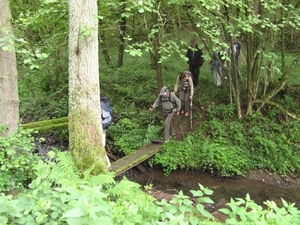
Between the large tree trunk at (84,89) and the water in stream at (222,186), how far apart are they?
11.7ft

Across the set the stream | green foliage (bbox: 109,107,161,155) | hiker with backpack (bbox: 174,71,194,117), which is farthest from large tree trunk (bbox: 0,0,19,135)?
hiker with backpack (bbox: 174,71,194,117)

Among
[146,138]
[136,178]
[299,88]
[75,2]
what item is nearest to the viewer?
[75,2]

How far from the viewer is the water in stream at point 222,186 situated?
8641 mm

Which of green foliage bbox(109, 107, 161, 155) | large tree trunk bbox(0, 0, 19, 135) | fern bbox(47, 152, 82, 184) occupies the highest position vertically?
large tree trunk bbox(0, 0, 19, 135)

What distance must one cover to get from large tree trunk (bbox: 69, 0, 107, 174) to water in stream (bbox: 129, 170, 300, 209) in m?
3.55

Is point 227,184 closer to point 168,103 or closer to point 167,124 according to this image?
point 167,124

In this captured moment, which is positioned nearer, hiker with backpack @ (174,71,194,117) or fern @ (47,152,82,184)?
fern @ (47,152,82,184)

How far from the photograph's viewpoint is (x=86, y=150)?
19.2ft

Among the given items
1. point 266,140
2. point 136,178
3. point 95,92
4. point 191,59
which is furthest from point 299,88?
point 95,92

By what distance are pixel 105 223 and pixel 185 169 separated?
7.83 metres

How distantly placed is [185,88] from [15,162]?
6.81 m

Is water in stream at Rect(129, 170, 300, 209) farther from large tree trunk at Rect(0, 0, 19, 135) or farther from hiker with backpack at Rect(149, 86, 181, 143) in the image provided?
large tree trunk at Rect(0, 0, 19, 135)

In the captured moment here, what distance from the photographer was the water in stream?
340 inches

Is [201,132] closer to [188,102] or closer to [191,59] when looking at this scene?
[188,102]
